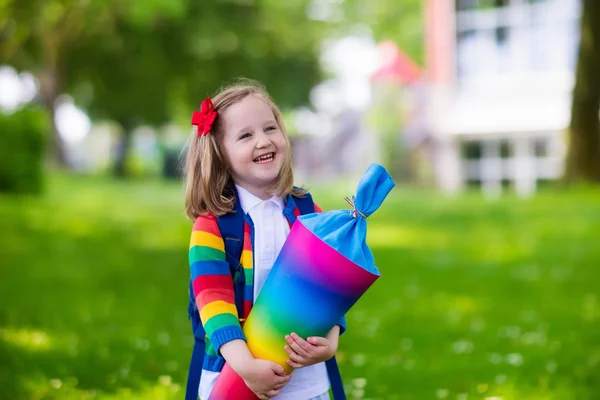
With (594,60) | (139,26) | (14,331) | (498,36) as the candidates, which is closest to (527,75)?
(498,36)

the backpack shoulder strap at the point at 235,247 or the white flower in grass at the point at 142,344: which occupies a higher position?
the backpack shoulder strap at the point at 235,247

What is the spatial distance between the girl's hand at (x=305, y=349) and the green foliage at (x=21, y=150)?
12.5 metres

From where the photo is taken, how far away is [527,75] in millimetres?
24844

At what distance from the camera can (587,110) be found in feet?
45.0

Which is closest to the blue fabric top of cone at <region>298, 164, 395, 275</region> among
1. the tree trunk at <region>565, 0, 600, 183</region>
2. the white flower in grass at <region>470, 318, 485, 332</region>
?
the white flower in grass at <region>470, 318, 485, 332</region>

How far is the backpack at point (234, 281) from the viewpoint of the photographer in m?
2.56

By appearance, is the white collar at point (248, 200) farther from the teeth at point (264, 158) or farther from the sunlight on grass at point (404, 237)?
the sunlight on grass at point (404, 237)

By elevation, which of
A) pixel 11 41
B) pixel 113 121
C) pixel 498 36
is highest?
pixel 11 41

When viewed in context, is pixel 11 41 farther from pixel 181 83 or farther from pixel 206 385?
pixel 206 385

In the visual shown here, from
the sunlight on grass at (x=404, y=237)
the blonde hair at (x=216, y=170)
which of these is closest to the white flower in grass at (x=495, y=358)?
the blonde hair at (x=216, y=170)

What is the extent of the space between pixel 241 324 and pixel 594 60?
499 inches

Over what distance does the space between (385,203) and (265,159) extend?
12605 millimetres

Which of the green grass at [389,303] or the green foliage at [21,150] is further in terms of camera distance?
the green foliage at [21,150]

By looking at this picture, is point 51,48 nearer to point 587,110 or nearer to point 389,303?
point 587,110
